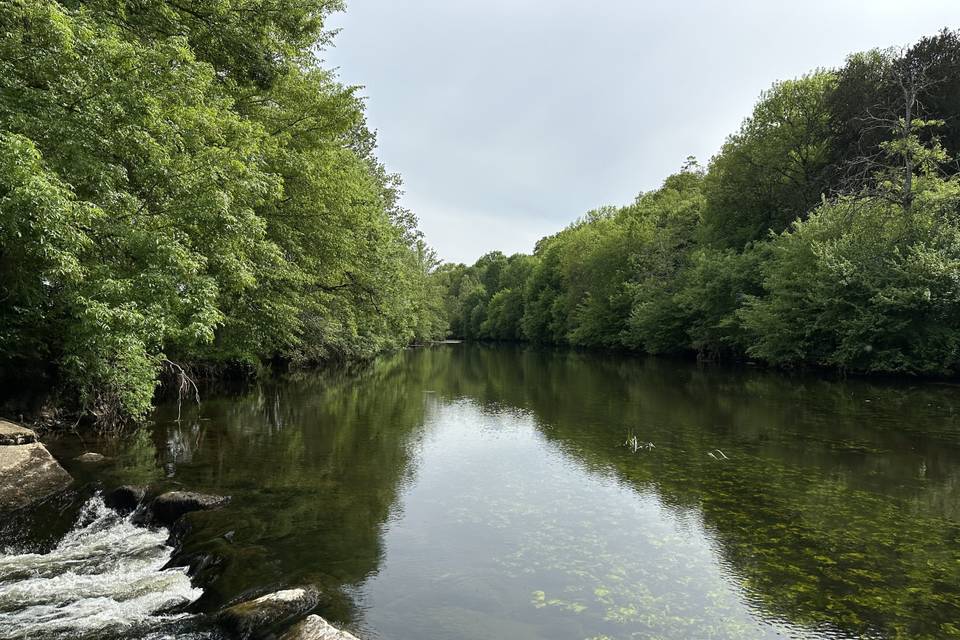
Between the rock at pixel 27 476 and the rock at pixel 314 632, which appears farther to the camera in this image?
the rock at pixel 27 476

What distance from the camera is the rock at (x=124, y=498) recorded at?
8.41 meters

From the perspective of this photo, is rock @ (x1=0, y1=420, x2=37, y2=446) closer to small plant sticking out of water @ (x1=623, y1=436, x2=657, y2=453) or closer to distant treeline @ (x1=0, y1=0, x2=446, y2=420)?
distant treeline @ (x1=0, y1=0, x2=446, y2=420)

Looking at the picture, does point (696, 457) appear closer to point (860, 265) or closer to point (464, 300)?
point (860, 265)

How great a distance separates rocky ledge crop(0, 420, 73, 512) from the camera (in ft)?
27.4

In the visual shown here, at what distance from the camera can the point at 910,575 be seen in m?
6.42

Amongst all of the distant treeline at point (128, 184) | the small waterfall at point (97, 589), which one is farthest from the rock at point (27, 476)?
the distant treeline at point (128, 184)

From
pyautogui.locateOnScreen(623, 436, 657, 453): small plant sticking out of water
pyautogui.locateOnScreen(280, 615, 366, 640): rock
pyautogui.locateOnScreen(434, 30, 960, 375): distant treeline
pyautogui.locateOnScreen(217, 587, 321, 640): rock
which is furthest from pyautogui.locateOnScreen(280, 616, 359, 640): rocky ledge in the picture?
pyautogui.locateOnScreen(434, 30, 960, 375): distant treeline

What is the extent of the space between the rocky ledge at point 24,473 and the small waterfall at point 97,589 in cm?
150

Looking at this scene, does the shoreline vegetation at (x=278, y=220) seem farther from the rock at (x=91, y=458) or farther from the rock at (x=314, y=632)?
the rock at (x=314, y=632)

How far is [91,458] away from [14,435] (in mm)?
1419

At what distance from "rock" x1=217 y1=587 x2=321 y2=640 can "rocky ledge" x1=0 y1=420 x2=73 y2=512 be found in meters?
5.33

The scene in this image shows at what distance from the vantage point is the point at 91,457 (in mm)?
10820

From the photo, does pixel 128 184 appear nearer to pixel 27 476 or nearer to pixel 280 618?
pixel 27 476

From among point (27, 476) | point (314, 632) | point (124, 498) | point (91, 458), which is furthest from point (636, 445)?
point (27, 476)
